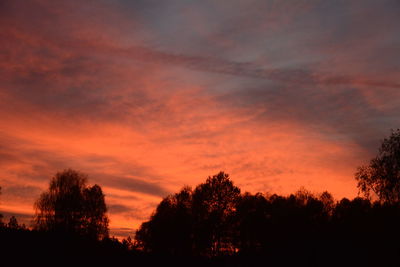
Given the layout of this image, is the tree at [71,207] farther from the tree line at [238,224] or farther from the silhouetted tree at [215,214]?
the silhouetted tree at [215,214]

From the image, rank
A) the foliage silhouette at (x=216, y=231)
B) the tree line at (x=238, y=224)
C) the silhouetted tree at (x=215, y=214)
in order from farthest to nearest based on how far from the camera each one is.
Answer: the silhouetted tree at (x=215, y=214) < the tree line at (x=238, y=224) < the foliage silhouette at (x=216, y=231)

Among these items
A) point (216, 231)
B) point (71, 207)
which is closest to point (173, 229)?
point (216, 231)

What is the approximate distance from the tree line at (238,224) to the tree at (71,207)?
19cm

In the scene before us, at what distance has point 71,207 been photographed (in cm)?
8150

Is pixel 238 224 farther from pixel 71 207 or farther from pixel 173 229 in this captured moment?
pixel 71 207

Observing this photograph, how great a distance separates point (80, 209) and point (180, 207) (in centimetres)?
2676

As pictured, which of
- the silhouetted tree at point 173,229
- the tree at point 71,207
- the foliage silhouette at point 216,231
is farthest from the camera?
the silhouetted tree at point 173,229

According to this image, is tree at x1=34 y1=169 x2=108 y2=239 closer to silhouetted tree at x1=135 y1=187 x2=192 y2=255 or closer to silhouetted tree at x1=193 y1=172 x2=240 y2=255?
silhouetted tree at x1=135 y1=187 x2=192 y2=255

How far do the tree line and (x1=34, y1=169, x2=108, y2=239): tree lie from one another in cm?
19

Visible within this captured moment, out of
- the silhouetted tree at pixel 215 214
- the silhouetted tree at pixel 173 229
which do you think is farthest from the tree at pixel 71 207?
the silhouetted tree at pixel 215 214

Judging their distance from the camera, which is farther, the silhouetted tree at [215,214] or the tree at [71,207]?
the silhouetted tree at [215,214]

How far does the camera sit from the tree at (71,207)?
80.5 meters

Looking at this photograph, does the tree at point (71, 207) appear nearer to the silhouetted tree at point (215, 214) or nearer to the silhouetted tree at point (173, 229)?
the silhouetted tree at point (173, 229)

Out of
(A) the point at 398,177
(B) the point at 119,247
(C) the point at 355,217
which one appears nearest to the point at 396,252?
(A) the point at 398,177
